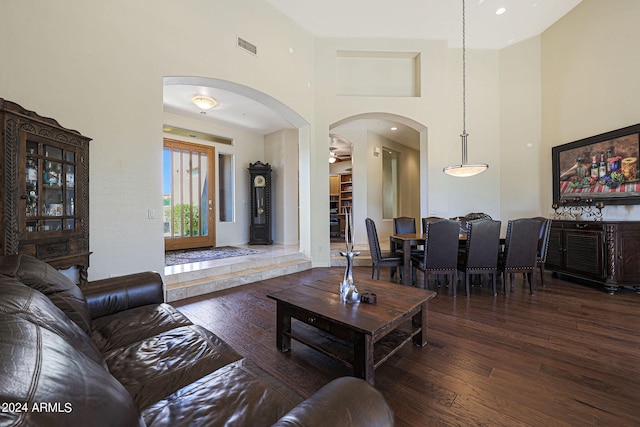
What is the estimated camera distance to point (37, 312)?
2.77 feet

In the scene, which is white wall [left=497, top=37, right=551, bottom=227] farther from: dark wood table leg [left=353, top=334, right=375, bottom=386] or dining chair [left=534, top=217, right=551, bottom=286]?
dark wood table leg [left=353, top=334, right=375, bottom=386]

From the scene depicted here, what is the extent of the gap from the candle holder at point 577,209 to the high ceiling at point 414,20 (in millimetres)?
3191

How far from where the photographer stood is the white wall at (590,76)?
3.82m

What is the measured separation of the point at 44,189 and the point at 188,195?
442cm

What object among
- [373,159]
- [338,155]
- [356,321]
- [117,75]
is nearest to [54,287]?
[356,321]

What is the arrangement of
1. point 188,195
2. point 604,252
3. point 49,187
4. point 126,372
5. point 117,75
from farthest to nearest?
point 188,195
point 604,252
point 117,75
point 49,187
point 126,372

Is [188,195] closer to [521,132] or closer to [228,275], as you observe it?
[228,275]

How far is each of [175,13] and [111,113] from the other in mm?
1558

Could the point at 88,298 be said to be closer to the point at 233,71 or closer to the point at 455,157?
the point at 233,71

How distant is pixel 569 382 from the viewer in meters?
1.74

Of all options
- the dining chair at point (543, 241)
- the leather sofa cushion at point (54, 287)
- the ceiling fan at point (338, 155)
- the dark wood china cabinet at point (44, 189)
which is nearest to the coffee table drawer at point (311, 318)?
the leather sofa cushion at point (54, 287)

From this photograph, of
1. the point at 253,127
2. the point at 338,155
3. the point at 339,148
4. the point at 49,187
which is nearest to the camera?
the point at 49,187

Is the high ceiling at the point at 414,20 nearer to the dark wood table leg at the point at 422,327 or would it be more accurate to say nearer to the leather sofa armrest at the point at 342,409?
the dark wood table leg at the point at 422,327

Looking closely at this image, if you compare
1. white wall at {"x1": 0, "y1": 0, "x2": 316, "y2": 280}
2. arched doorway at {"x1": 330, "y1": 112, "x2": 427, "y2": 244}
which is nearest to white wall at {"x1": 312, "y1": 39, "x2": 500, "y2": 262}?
arched doorway at {"x1": 330, "y1": 112, "x2": 427, "y2": 244}
